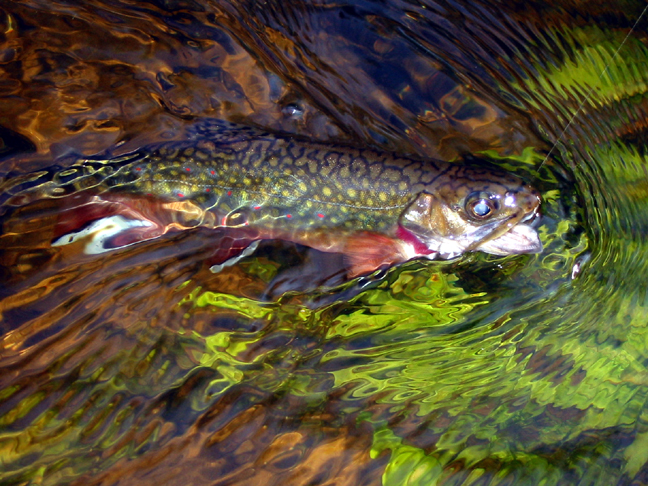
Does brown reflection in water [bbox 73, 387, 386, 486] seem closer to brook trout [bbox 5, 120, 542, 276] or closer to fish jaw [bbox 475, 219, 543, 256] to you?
brook trout [bbox 5, 120, 542, 276]

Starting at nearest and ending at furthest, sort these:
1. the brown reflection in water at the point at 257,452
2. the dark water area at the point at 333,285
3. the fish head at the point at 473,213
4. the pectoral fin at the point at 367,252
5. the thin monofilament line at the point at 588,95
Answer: the brown reflection in water at the point at 257,452 < the dark water area at the point at 333,285 < the fish head at the point at 473,213 < the pectoral fin at the point at 367,252 < the thin monofilament line at the point at 588,95

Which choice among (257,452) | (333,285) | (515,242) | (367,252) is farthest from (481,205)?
(257,452)

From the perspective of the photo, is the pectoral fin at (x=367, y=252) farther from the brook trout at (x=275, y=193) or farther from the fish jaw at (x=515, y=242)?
the fish jaw at (x=515, y=242)

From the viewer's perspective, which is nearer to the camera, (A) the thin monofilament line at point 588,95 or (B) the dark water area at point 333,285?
(B) the dark water area at point 333,285

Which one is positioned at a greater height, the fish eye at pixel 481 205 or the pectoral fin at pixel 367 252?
the fish eye at pixel 481 205

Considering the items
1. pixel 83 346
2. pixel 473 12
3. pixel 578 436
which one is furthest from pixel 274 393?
pixel 473 12

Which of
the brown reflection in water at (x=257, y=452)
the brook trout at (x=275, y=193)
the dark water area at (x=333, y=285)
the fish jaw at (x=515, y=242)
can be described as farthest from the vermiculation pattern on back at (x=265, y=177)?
the brown reflection in water at (x=257, y=452)

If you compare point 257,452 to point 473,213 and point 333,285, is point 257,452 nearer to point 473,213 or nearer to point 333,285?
point 333,285
